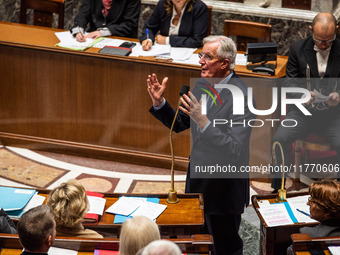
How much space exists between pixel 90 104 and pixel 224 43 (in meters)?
2.50

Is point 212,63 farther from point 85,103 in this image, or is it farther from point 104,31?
point 104,31

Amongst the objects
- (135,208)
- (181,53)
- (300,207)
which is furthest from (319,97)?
(135,208)

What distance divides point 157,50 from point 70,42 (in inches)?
36.9

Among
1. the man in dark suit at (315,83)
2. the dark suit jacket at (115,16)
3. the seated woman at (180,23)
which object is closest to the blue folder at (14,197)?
the man in dark suit at (315,83)

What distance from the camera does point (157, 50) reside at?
5715 millimetres

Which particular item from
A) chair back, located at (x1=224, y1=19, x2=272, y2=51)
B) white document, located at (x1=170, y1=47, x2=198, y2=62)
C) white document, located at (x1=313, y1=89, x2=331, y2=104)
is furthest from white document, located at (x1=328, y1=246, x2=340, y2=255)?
chair back, located at (x1=224, y1=19, x2=272, y2=51)

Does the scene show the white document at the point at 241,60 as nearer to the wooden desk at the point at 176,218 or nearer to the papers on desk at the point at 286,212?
the papers on desk at the point at 286,212

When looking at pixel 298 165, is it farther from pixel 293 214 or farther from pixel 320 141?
pixel 293 214

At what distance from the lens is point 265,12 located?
747 cm

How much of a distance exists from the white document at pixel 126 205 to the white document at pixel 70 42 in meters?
2.40

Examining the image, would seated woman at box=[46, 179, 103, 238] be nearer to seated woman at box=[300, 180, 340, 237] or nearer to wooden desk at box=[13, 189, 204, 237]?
wooden desk at box=[13, 189, 204, 237]

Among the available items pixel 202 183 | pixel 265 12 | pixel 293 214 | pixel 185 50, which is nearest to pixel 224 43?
pixel 202 183

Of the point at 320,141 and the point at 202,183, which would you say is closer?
the point at 202,183

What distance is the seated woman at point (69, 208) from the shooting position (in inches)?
123
